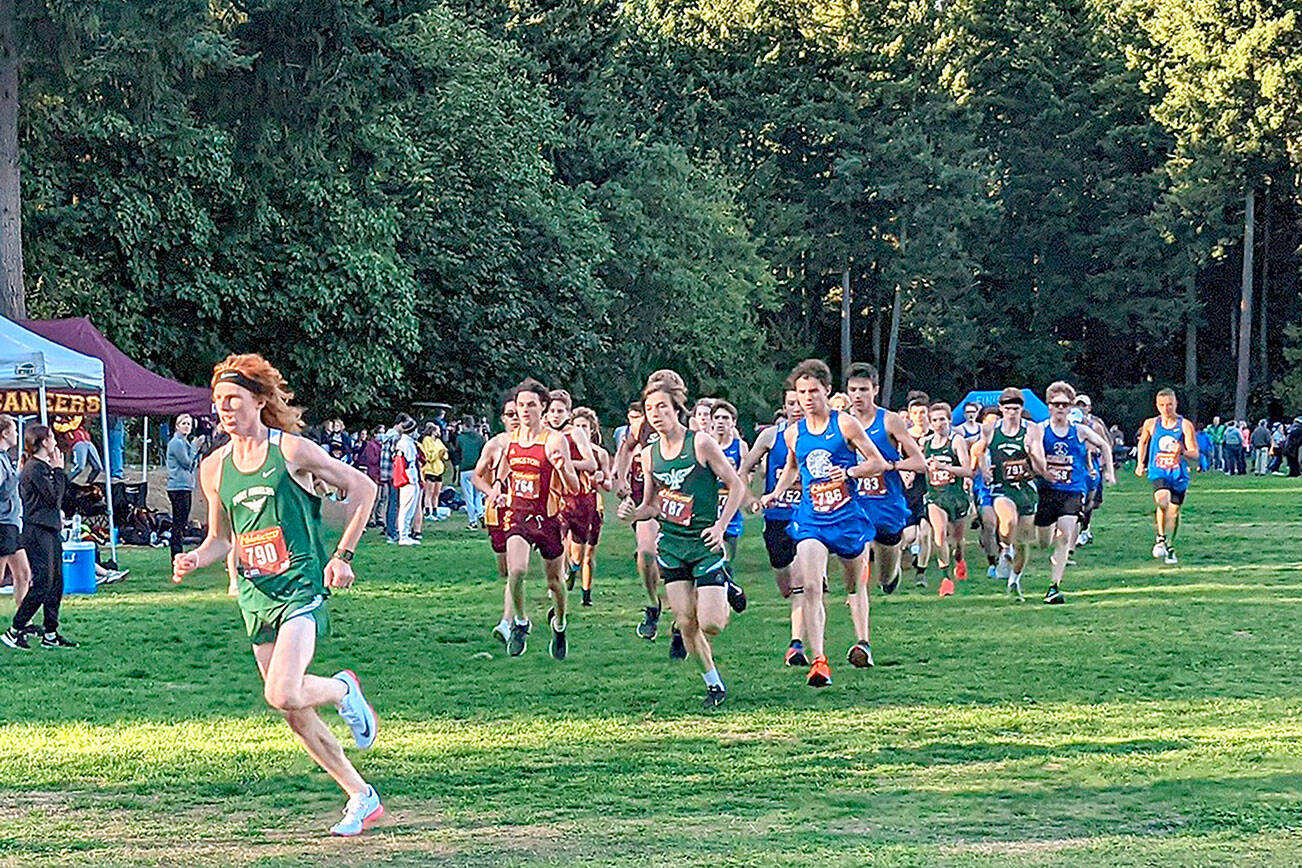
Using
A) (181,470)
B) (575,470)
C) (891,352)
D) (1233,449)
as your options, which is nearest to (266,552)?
(575,470)

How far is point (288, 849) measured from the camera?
7.52 m

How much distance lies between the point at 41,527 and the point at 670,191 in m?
43.4

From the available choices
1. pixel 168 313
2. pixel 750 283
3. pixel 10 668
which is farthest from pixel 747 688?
pixel 750 283

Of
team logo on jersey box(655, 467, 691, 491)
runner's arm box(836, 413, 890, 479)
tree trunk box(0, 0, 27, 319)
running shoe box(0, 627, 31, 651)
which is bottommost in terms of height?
running shoe box(0, 627, 31, 651)

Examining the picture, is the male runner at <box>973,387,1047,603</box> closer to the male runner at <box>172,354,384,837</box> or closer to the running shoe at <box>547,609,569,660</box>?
the running shoe at <box>547,609,569,660</box>

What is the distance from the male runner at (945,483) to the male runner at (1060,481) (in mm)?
1207

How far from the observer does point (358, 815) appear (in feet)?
25.7

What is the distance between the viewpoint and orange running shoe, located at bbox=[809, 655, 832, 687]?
1174 cm

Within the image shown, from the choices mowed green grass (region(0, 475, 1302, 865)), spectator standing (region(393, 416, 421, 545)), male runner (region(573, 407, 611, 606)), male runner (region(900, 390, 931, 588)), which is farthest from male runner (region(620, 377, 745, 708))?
spectator standing (region(393, 416, 421, 545))

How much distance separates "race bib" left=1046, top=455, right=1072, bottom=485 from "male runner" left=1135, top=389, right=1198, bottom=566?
16.7ft

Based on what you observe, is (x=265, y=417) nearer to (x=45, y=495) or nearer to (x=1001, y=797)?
(x=1001, y=797)

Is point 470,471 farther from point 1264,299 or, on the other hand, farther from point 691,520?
point 1264,299

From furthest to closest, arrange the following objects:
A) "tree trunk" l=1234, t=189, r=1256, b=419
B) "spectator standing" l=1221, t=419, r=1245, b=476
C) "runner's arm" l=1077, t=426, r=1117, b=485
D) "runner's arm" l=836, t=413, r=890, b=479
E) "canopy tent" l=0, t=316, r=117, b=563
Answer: "tree trunk" l=1234, t=189, r=1256, b=419 < "spectator standing" l=1221, t=419, r=1245, b=476 < "canopy tent" l=0, t=316, r=117, b=563 < "runner's arm" l=1077, t=426, r=1117, b=485 < "runner's arm" l=836, t=413, r=890, b=479

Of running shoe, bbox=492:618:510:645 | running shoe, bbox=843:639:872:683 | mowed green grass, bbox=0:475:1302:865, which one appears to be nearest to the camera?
mowed green grass, bbox=0:475:1302:865
